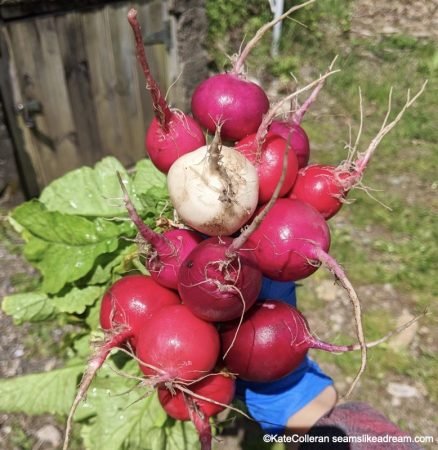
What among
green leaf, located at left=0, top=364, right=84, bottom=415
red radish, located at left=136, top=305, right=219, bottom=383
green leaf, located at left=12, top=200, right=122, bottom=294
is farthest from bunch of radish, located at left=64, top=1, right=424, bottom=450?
green leaf, located at left=0, top=364, right=84, bottom=415

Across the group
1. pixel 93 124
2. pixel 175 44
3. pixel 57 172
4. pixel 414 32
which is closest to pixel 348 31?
pixel 414 32

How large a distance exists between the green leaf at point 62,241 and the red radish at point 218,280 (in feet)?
1.58

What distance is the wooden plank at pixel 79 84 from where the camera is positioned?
3.52 m

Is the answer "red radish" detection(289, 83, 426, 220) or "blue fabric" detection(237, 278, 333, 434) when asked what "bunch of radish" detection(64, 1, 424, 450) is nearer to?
"red radish" detection(289, 83, 426, 220)

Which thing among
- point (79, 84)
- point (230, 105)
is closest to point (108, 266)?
point (230, 105)

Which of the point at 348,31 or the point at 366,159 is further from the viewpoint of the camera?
the point at 348,31

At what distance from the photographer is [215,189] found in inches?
39.9

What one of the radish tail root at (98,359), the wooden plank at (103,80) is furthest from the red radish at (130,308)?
the wooden plank at (103,80)

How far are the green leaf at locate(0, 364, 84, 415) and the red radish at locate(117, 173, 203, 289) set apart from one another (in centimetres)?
75

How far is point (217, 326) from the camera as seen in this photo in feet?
3.71

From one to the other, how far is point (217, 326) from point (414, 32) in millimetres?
6047

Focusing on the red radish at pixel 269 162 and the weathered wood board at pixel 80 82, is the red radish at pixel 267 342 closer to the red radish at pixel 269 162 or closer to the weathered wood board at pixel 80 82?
the red radish at pixel 269 162

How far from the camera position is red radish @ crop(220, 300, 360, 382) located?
1.08 m

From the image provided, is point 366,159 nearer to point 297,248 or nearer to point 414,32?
point 297,248
